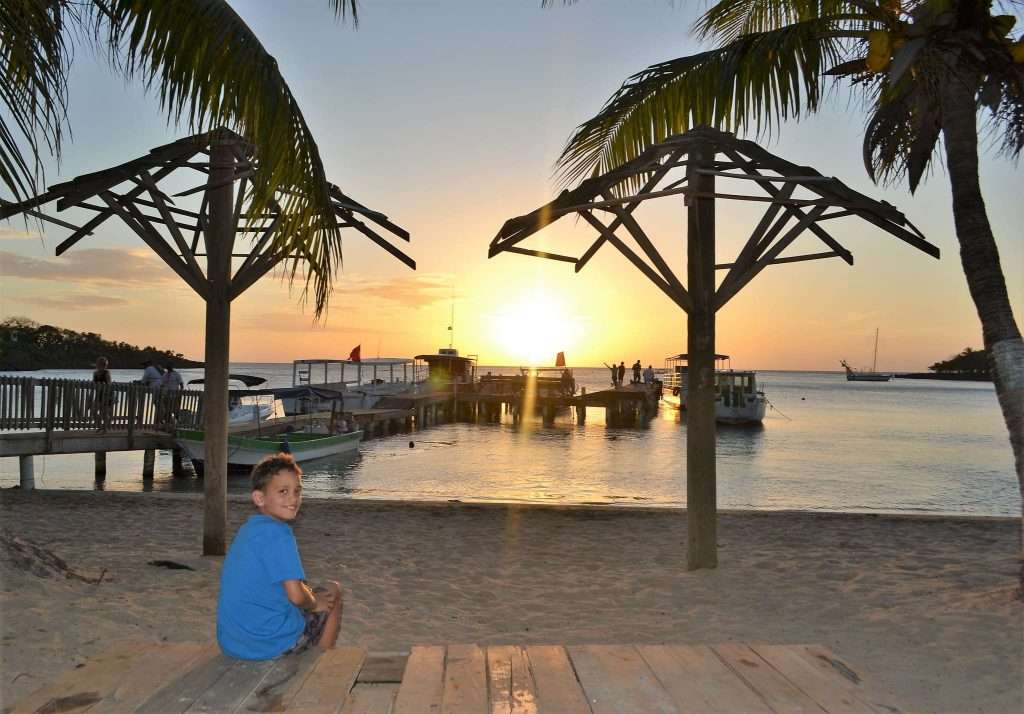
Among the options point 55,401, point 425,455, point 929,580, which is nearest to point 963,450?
point 425,455

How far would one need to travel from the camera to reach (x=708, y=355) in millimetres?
7723

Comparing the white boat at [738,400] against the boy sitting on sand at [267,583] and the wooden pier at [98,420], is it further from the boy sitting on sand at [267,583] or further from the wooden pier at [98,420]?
the boy sitting on sand at [267,583]

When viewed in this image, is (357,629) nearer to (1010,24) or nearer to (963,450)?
(1010,24)

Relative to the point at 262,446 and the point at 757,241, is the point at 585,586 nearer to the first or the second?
the point at 757,241

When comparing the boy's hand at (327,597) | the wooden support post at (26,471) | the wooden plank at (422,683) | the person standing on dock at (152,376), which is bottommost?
the wooden support post at (26,471)

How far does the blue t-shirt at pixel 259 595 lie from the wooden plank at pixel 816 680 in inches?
81.6

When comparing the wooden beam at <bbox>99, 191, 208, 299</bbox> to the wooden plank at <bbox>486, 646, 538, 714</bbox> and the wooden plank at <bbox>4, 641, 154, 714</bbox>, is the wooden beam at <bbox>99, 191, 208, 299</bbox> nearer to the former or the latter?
the wooden plank at <bbox>4, 641, 154, 714</bbox>

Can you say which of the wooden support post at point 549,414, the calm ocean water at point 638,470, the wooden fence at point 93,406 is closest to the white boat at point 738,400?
the calm ocean water at point 638,470

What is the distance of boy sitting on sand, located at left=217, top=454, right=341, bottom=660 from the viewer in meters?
3.16

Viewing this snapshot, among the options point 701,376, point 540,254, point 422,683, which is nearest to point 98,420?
point 540,254

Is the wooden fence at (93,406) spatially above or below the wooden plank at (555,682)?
above

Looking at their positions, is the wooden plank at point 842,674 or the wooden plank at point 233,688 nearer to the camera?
the wooden plank at point 233,688

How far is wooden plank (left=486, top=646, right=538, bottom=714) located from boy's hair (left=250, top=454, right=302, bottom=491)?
119 centimetres

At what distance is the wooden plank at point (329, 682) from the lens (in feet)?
8.73
